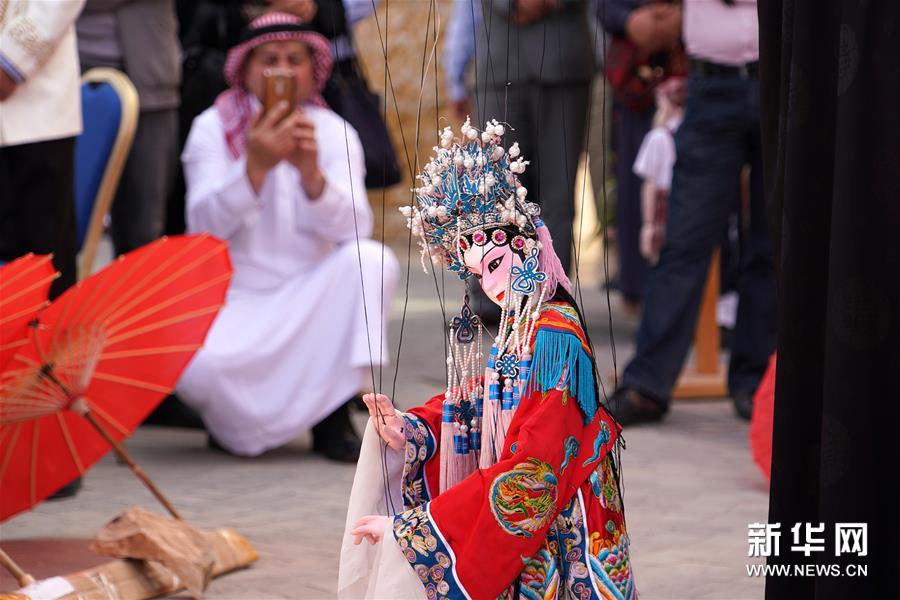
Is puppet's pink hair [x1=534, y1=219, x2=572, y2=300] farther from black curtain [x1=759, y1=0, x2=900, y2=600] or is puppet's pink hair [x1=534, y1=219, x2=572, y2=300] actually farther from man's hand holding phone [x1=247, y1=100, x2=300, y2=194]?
man's hand holding phone [x1=247, y1=100, x2=300, y2=194]

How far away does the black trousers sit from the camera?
12.5 ft

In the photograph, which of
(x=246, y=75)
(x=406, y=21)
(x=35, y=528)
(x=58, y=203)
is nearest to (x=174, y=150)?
(x=246, y=75)

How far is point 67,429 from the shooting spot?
330 cm

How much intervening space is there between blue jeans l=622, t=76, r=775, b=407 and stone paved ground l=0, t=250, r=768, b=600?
291 millimetres

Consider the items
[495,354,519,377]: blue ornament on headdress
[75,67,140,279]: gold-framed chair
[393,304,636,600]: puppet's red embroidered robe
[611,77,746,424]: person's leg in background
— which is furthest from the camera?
[611,77,746,424]: person's leg in background

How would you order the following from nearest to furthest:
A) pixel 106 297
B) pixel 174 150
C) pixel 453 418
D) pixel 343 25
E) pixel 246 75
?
pixel 453 418, pixel 106 297, pixel 246 75, pixel 174 150, pixel 343 25

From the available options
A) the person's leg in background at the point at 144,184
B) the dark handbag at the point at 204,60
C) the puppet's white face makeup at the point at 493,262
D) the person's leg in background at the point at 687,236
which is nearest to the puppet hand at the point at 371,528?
the puppet's white face makeup at the point at 493,262

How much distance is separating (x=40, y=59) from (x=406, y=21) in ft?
29.5

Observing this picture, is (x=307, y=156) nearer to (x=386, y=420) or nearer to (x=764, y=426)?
(x=764, y=426)

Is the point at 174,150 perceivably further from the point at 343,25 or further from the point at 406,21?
the point at 406,21

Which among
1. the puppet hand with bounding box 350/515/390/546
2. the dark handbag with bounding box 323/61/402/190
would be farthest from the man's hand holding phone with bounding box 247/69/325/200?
the puppet hand with bounding box 350/515/390/546

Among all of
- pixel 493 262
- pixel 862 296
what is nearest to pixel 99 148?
pixel 493 262

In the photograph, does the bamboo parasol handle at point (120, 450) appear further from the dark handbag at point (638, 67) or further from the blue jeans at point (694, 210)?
the dark handbag at point (638, 67)

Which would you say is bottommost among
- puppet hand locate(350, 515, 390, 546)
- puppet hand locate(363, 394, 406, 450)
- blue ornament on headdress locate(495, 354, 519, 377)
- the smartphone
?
puppet hand locate(350, 515, 390, 546)
